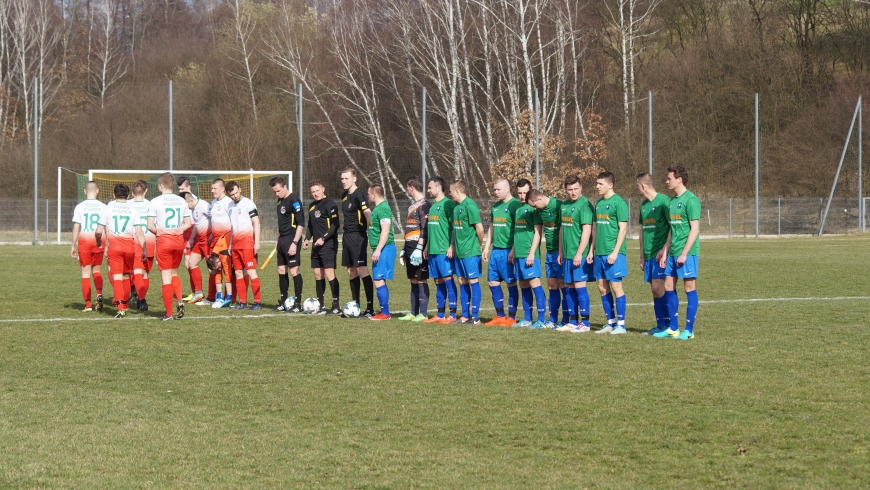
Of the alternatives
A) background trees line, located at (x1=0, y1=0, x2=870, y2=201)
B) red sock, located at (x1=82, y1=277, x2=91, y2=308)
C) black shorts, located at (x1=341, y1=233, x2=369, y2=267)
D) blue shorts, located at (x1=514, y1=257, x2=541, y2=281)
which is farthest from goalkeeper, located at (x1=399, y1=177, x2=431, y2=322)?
background trees line, located at (x1=0, y1=0, x2=870, y2=201)

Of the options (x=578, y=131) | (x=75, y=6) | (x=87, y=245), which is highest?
(x=75, y=6)

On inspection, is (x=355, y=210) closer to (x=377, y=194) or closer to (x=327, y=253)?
(x=377, y=194)

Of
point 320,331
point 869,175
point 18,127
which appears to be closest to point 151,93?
point 18,127

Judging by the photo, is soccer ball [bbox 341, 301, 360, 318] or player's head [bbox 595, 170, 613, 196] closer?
player's head [bbox 595, 170, 613, 196]

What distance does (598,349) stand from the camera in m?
9.20

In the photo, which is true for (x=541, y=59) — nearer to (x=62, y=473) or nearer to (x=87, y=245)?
(x=87, y=245)

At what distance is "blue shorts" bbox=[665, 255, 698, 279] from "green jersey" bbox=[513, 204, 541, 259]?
170 cm

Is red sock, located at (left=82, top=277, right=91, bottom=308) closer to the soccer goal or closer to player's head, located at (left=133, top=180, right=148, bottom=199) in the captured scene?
player's head, located at (left=133, top=180, right=148, bottom=199)

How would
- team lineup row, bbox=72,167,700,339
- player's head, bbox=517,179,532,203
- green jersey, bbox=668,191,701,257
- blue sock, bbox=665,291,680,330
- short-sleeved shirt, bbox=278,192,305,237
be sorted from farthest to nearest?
short-sleeved shirt, bbox=278,192,305,237, player's head, bbox=517,179,532,203, team lineup row, bbox=72,167,700,339, blue sock, bbox=665,291,680,330, green jersey, bbox=668,191,701,257

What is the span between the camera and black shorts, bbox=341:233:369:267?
12148 mm

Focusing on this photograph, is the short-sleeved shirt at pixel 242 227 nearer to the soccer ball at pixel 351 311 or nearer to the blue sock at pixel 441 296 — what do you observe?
the soccer ball at pixel 351 311

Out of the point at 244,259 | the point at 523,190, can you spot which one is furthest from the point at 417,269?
the point at 244,259

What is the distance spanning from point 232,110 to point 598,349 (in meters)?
36.9

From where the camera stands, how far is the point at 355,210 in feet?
39.7
